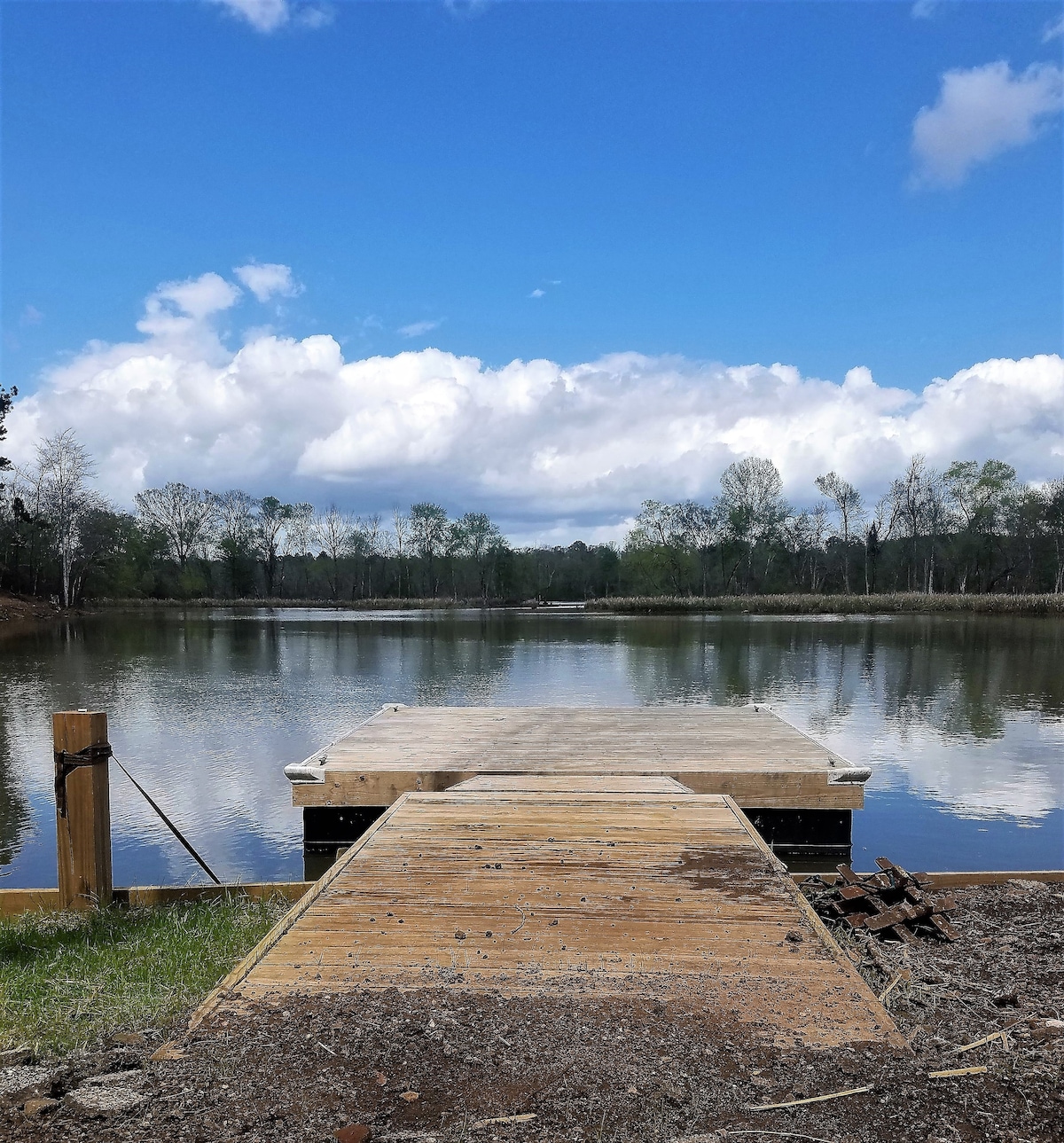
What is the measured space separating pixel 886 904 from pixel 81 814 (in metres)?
5.02

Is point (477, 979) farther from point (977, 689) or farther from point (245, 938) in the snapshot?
point (977, 689)

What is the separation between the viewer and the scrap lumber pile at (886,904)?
4633 millimetres

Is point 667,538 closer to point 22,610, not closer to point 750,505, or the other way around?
point 750,505

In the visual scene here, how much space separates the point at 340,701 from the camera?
52.3 ft

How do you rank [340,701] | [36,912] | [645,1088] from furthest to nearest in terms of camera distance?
[340,701]
[36,912]
[645,1088]

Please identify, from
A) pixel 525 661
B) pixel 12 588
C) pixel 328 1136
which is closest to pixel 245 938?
pixel 328 1136

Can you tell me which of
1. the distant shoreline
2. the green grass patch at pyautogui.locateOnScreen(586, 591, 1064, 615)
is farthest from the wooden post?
the green grass patch at pyautogui.locateOnScreen(586, 591, 1064, 615)

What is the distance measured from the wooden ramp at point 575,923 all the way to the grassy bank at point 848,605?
49.3 meters

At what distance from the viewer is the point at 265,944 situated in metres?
3.57

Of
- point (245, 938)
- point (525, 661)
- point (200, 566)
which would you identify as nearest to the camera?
point (245, 938)

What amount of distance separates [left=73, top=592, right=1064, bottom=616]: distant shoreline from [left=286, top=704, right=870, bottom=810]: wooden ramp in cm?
4507

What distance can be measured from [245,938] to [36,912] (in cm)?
158

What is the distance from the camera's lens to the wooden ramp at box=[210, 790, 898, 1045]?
10.4 feet

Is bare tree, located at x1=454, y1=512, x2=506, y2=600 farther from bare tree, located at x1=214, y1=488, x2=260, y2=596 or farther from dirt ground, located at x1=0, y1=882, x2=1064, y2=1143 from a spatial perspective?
dirt ground, located at x1=0, y1=882, x2=1064, y2=1143
